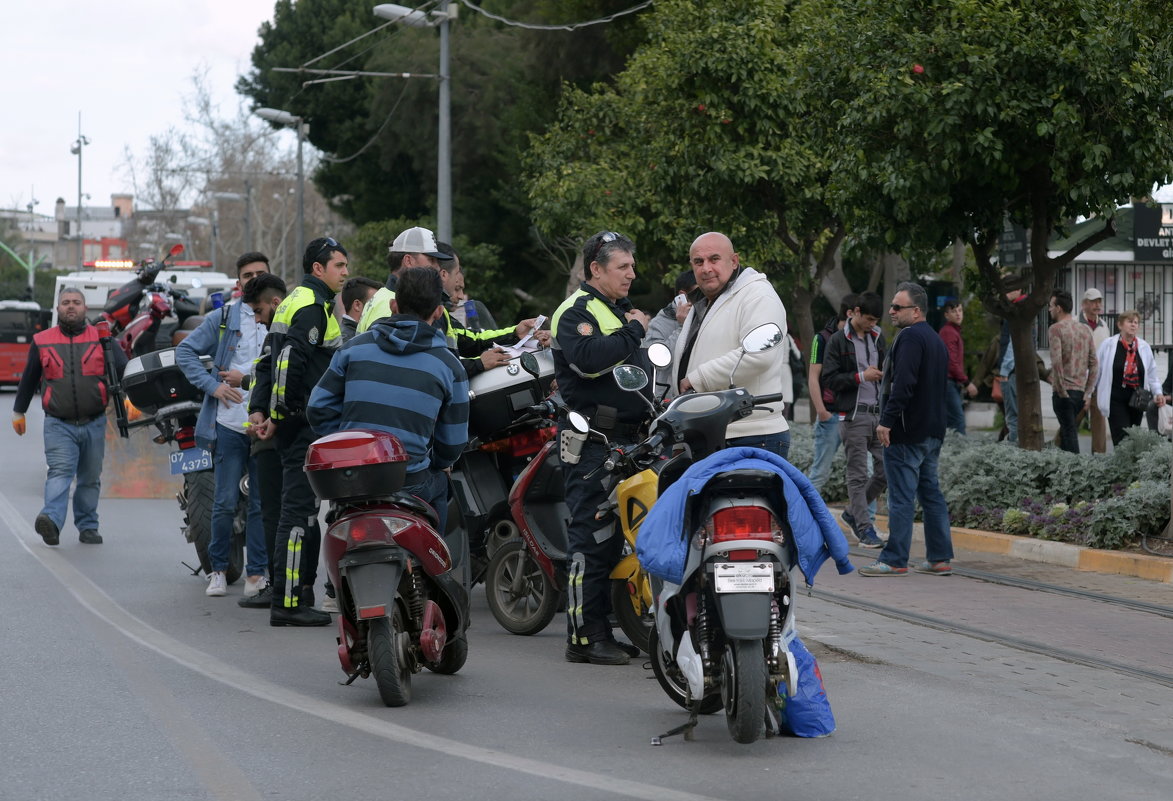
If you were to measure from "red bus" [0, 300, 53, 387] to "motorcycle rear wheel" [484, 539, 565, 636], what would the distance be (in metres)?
34.7

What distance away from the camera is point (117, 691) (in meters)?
6.82

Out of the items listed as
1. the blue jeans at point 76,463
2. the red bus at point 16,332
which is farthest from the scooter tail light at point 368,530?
the red bus at point 16,332

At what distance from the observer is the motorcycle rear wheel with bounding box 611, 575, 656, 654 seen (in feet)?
24.5

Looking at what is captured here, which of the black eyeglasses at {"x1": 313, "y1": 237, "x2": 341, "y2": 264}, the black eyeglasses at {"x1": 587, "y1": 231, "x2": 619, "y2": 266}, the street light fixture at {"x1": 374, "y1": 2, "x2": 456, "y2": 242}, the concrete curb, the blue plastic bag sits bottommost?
the blue plastic bag

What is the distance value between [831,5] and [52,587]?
912 cm

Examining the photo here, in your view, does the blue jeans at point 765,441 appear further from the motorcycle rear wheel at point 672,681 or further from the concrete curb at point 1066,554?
the concrete curb at point 1066,554

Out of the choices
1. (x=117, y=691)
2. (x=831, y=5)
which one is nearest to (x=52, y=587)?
(x=117, y=691)

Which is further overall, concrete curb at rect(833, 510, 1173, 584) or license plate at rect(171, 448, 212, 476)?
concrete curb at rect(833, 510, 1173, 584)

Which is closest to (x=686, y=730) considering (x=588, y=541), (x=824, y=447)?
(x=588, y=541)

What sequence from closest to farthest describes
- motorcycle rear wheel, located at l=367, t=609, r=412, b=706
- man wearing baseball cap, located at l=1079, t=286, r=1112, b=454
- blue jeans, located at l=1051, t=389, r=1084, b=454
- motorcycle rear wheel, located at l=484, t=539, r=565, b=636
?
motorcycle rear wheel, located at l=367, t=609, r=412, b=706, motorcycle rear wheel, located at l=484, t=539, r=565, b=636, blue jeans, located at l=1051, t=389, r=1084, b=454, man wearing baseball cap, located at l=1079, t=286, r=1112, b=454

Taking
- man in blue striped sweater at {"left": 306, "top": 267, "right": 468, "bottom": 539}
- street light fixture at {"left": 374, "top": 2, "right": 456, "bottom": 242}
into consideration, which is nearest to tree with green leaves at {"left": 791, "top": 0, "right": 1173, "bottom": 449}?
man in blue striped sweater at {"left": 306, "top": 267, "right": 468, "bottom": 539}

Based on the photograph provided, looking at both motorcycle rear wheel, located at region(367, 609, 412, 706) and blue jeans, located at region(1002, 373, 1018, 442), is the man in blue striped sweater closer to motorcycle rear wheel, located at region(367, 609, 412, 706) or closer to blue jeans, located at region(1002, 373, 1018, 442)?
motorcycle rear wheel, located at region(367, 609, 412, 706)

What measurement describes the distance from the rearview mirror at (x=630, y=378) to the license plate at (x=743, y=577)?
100cm

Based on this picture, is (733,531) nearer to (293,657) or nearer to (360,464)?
(360,464)
